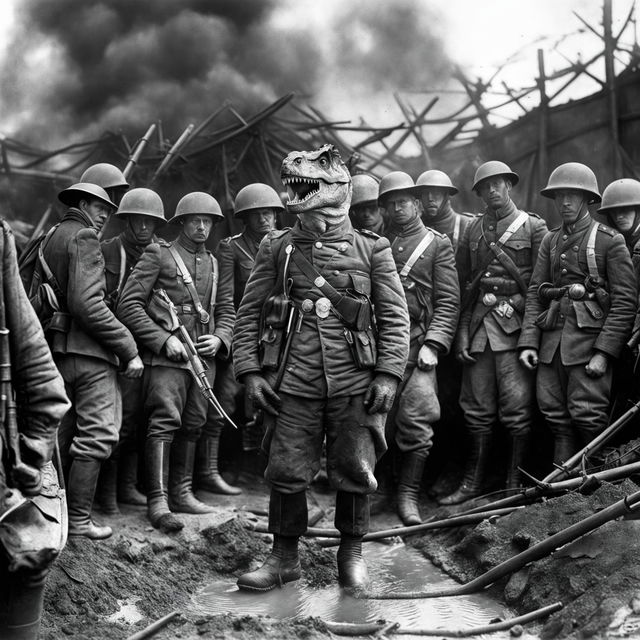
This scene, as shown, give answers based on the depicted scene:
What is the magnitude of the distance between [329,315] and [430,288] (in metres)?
2.14

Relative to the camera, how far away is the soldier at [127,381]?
625 centimetres

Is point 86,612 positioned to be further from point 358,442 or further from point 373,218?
point 373,218

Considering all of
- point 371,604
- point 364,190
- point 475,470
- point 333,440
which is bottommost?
point 371,604

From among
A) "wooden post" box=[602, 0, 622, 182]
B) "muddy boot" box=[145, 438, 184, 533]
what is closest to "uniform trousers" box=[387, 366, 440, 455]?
"muddy boot" box=[145, 438, 184, 533]

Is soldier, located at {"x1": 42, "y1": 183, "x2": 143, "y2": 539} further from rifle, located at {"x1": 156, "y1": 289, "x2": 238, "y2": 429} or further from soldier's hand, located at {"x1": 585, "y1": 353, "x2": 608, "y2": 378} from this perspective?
soldier's hand, located at {"x1": 585, "y1": 353, "x2": 608, "y2": 378}

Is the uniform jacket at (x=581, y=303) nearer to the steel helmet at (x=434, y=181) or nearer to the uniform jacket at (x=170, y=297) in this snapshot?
the steel helmet at (x=434, y=181)

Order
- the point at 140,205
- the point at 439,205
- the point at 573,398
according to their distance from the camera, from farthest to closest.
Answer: the point at 439,205 < the point at 140,205 < the point at 573,398

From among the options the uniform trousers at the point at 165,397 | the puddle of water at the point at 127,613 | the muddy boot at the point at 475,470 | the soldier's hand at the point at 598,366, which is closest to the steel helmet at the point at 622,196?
the soldier's hand at the point at 598,366

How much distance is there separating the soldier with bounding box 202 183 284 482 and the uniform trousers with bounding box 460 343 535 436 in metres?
1.77

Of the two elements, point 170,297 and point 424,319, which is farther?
point 424,319

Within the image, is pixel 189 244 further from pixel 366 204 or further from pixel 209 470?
pixel 209 470

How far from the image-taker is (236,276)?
7.21 meters

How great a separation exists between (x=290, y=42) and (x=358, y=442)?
8382mm

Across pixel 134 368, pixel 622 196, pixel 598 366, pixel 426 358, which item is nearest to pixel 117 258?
pixel 134 368
